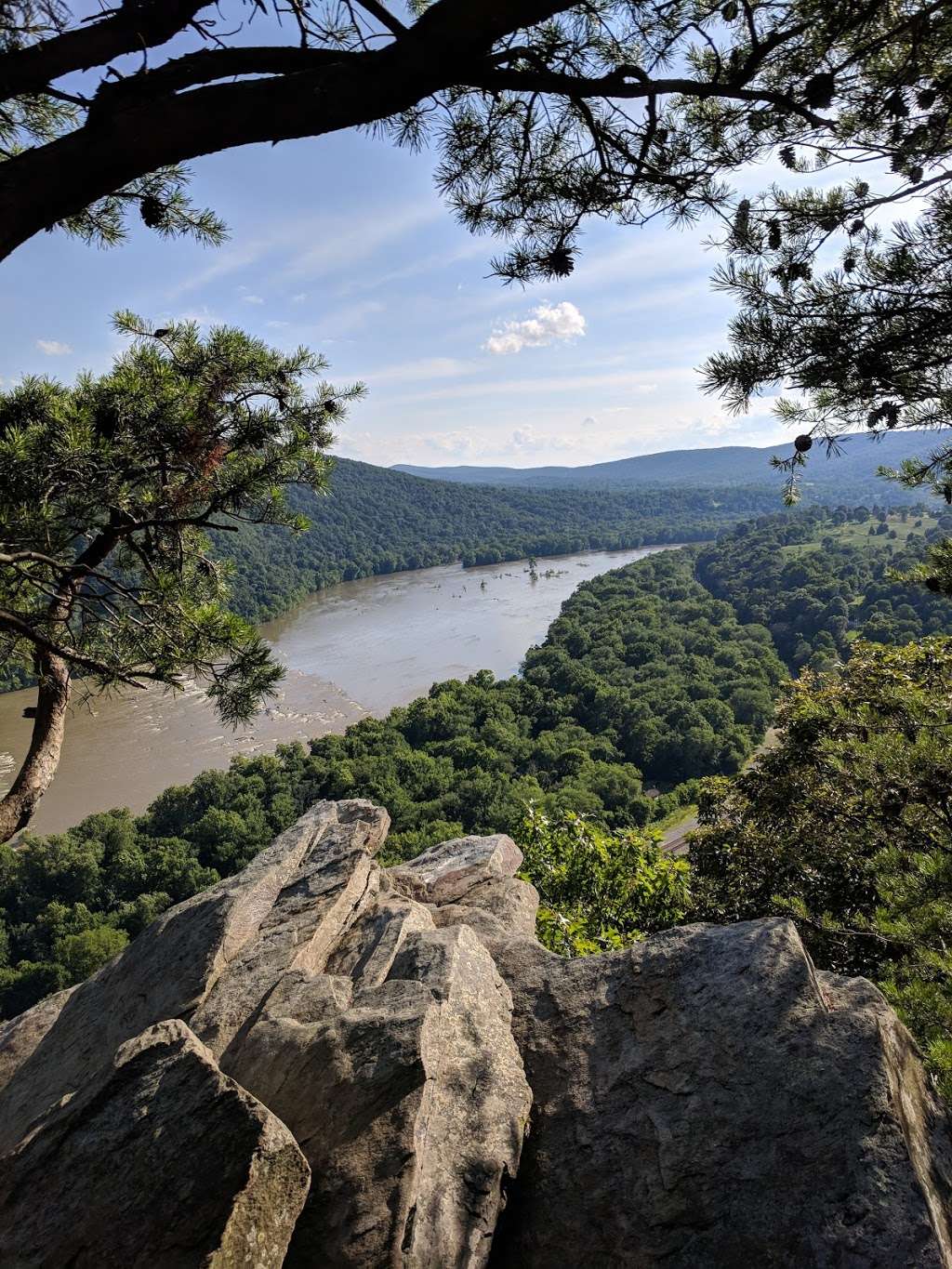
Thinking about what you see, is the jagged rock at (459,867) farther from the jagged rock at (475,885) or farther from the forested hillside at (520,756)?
the forested hillside at (520,756)

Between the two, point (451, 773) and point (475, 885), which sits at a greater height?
point (475, 885)

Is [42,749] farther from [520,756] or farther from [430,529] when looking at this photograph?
[430,529]

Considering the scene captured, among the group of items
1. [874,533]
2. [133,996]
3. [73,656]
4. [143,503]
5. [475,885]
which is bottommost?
[874,533]

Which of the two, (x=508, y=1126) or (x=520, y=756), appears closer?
(x=508, y=1126)

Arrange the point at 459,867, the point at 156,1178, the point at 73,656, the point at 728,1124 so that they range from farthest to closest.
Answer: the point at 459,867 < the point at 73,656 < the point at 728,1124 < the point at 156,1178

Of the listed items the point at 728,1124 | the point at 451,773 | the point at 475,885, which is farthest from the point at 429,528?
the point at 728,1124

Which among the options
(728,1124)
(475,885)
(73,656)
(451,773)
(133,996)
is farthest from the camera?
(451,773)

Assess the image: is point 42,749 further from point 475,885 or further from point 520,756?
point 520,756

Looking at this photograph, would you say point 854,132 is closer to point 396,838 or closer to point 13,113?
point 13,113

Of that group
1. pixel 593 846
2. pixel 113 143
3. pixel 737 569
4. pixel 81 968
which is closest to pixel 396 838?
pixel 81 968
